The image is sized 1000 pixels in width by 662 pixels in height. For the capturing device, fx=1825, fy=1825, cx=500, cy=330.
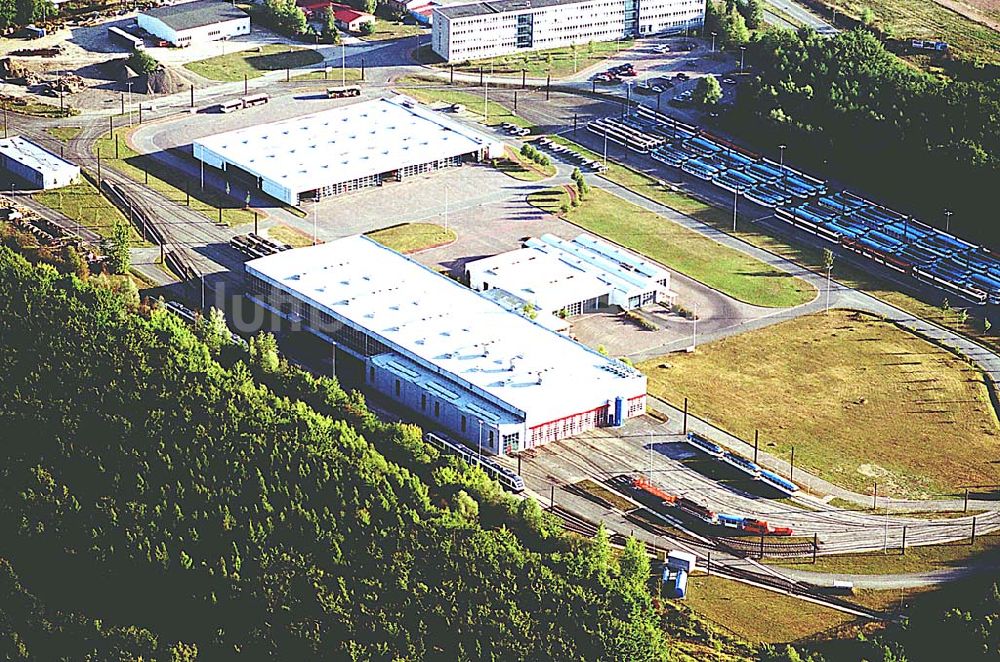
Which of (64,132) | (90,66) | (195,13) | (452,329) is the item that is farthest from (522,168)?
(195,13)

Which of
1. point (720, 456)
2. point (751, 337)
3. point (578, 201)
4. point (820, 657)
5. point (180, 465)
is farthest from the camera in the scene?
point (578, 201)

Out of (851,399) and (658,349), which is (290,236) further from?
(851,399)

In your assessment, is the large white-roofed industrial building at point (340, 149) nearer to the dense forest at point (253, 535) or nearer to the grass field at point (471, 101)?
the grass field at point (471, 101)

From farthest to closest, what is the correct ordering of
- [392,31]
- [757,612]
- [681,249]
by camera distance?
1. [392,31]
2. [681,249]
3. [757,612]

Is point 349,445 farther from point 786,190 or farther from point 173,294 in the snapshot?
point 786,190

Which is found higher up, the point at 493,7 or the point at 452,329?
the point at 493,7

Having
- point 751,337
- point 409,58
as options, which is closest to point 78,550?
point 751,337

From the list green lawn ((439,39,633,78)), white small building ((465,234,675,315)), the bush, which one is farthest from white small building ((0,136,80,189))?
green lawn ((439,39,633,78))
